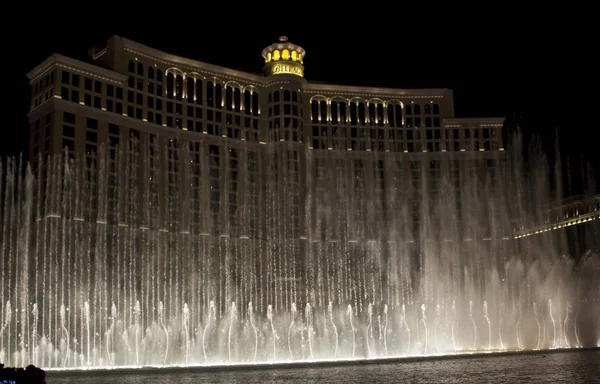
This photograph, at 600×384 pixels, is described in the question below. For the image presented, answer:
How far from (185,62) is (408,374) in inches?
1914

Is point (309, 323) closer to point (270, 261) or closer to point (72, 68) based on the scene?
point (270, 261)

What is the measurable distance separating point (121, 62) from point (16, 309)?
2430 cm

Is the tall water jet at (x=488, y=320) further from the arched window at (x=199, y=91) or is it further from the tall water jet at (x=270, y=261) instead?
the arched window at (x=199, y=91)

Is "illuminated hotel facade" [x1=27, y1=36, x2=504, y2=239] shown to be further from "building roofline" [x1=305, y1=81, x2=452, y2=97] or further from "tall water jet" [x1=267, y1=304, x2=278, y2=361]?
"tall water jet" [x1=267, y1=304, x2=278, y2=361]

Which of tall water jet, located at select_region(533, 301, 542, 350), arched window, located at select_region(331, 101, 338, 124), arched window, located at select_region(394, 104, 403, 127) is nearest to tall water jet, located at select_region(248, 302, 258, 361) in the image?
tall water jet, located at select_region(533, 301, 542, 350)

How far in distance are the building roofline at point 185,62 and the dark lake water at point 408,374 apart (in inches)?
1599

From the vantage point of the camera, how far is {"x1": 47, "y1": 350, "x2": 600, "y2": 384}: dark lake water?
2342 cm

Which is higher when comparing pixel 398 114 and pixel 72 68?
pixel 398 114

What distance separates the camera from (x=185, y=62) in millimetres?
69000

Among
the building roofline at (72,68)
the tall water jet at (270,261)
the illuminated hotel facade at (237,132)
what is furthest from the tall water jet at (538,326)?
the building roofline at (72,68)

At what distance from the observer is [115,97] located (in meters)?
64.1

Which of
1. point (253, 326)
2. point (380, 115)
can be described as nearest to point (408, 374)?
point (253, 326)

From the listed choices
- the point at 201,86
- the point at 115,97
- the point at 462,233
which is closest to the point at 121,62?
the point at 115,97

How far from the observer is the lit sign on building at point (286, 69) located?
73750 mm
